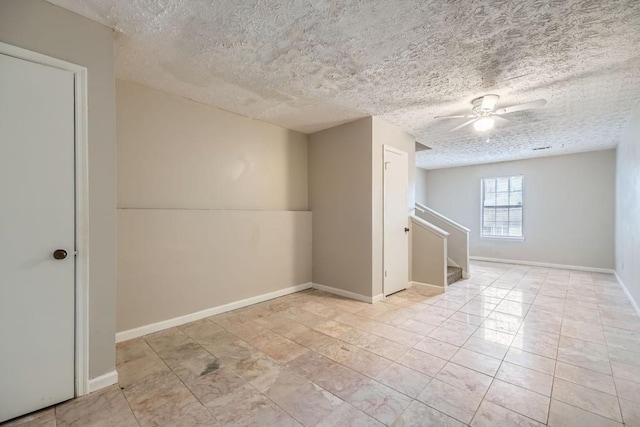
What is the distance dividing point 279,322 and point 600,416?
2.57 metres

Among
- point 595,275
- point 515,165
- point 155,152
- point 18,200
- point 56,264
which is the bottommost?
point 595,275

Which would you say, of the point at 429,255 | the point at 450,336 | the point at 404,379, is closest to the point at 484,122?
the point at 429,255

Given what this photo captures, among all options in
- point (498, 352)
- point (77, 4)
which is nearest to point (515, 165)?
point (498, 352)

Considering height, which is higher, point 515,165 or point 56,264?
point 515,165

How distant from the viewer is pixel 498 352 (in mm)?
2434

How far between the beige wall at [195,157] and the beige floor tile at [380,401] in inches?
101

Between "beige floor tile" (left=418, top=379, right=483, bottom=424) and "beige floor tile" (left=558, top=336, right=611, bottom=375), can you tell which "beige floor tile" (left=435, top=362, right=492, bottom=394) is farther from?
"beige floor tile" (left=558, top=336, right=611, bottom=375)

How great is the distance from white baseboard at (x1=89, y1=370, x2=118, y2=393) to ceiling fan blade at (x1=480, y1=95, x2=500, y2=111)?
4201mm

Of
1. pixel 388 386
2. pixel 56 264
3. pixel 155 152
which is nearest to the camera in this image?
pixel 56 264

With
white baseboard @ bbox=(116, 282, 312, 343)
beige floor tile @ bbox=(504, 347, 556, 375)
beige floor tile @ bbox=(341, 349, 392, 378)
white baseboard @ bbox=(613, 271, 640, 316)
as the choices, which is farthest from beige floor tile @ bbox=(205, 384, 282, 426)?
white baseboard @ bbox=(613, 271, 640, 316)

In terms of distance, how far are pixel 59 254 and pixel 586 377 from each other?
3.75m

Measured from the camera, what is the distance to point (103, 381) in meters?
1.93

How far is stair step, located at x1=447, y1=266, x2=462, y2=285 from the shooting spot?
15.8 feet

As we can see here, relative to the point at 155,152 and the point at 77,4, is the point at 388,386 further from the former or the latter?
the point at 77,4
